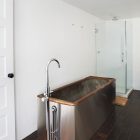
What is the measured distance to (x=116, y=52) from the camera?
4.68m

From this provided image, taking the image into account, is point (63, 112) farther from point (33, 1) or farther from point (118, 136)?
point (33, 1)

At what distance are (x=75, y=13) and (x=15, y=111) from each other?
2538 mm

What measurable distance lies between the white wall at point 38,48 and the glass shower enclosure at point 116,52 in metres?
1.30

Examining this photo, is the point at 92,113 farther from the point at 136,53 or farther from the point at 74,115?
the point at 136,53

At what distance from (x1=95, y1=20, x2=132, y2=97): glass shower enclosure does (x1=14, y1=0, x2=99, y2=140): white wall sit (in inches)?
51.3

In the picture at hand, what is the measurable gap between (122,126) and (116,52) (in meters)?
2.37

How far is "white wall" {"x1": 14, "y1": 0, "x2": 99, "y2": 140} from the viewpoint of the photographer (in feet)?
7.95

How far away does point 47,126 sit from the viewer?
229cm

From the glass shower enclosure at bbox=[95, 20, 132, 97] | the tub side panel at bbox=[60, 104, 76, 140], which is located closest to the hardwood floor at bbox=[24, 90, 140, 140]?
the tub side panel at bbox=[60, 104, 76, 140]

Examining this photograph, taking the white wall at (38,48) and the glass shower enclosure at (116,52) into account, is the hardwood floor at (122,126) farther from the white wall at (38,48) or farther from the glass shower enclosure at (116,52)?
the glass shower enclosure at (116,52)

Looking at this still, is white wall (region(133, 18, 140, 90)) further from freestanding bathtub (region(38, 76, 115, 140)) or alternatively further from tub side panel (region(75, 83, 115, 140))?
freestanding bathtub (region(38, 76, 115, 140))
